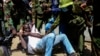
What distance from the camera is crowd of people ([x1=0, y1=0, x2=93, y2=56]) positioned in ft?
21.7

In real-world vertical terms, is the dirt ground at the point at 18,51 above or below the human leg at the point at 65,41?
below

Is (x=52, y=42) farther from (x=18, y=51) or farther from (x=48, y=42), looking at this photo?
(x=18, y=51)

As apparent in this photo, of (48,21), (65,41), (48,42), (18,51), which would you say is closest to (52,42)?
(48,42)

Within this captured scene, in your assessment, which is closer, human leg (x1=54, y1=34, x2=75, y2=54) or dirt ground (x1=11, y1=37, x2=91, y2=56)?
human leg (x1=54, y1=34, x2=75, y2=54)

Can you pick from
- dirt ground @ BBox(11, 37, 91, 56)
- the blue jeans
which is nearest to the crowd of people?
the blue jeans

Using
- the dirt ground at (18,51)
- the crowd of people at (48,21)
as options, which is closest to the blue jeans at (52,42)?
the crowd of people at (48,21)

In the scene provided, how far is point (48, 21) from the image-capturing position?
768 cm

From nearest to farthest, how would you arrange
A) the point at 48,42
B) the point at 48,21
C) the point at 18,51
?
the point at 48,42 < the point at 48,21 < the point at 18,51

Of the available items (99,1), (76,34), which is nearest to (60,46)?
(76,34)

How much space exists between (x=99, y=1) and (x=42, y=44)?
287 centimetres

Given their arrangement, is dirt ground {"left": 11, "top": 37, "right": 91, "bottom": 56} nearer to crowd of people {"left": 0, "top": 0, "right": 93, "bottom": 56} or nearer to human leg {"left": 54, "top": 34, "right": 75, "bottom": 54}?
crowd of people {"left": 0, "top": 0, "right": 93, "bottom": 56}

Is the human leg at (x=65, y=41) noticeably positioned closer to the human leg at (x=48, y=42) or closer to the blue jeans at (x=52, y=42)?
the blue jeans at (x=52, y=42)

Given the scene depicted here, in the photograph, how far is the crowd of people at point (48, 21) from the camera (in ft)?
21.7

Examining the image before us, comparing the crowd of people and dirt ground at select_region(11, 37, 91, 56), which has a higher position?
the crowd of people
